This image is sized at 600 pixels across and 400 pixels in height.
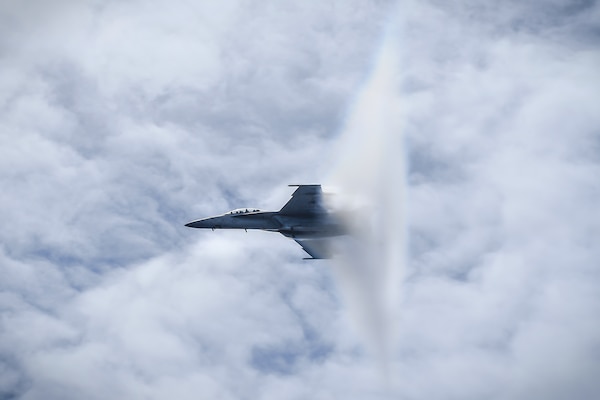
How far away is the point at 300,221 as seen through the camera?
56.9 metres

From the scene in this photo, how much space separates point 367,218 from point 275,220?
10468mm

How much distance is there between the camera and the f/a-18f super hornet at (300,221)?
5491cm

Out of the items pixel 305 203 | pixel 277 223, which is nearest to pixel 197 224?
pixel 277 223

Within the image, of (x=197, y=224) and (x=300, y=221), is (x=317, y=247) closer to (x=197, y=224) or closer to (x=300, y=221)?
(x=300, y=221)

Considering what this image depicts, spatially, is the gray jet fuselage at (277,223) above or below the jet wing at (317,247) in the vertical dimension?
above

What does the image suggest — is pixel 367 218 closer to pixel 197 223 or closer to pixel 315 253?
pixel 315 253

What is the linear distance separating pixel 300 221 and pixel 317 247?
501cm

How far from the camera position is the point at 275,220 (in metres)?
58.2

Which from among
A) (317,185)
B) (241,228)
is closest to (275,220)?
(241,228)

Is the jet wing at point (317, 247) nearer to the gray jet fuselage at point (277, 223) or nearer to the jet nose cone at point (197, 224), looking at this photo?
the gray jet fuselage at point (277, 223)

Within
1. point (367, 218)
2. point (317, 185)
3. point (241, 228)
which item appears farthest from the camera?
point (241, 228)

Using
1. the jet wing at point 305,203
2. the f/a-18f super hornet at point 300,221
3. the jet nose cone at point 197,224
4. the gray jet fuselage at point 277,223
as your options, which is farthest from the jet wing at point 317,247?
the jet nose cone at point 197,224

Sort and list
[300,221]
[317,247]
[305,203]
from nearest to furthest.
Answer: [305,203], [300,221], [317,247]

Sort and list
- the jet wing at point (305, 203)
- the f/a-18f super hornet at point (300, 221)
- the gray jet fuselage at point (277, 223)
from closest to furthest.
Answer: the jet wing at point (305, 203), the f/a-18f super hornet at point (300, 221), the gray jet fuselage at point (277, 223)
